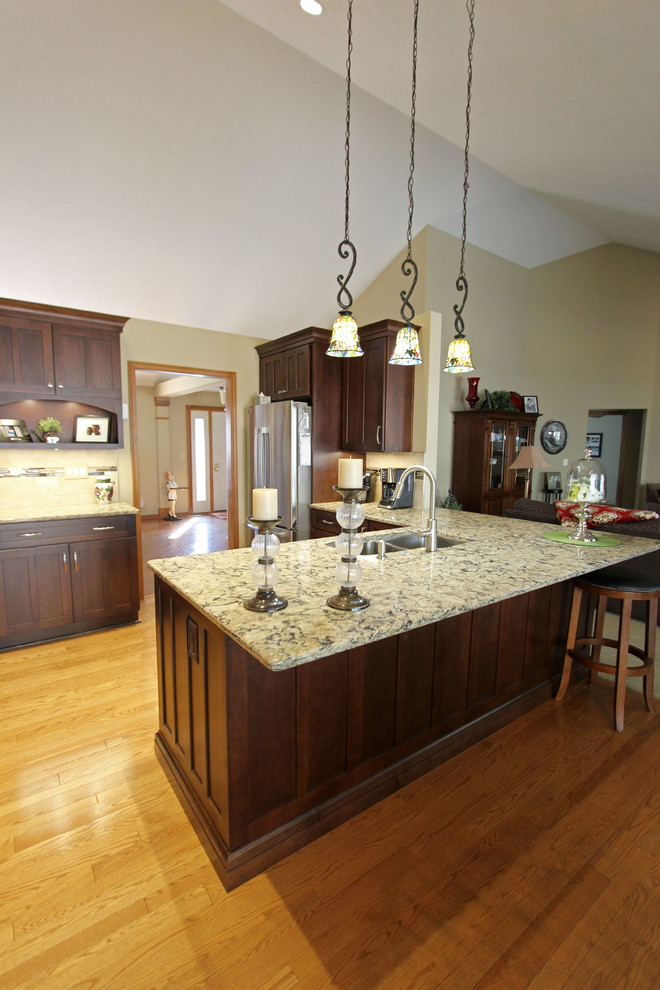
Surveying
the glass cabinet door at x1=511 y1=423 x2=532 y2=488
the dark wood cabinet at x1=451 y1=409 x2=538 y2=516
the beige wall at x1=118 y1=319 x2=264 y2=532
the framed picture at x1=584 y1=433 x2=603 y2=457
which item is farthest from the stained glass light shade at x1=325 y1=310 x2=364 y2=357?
the framed picture at x1=584 y1=433 x2=603 y2=457

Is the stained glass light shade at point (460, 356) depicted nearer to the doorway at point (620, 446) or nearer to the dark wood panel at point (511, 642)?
the dark wood panel at point (511, 642)

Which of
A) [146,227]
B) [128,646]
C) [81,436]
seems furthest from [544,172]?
[128,646]

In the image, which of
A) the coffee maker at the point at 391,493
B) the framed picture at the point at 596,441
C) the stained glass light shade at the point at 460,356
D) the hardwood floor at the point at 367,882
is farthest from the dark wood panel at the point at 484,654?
the framed picture at the point at 596,441

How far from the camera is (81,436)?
396cm

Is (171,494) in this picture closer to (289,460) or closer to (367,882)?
(289,460)

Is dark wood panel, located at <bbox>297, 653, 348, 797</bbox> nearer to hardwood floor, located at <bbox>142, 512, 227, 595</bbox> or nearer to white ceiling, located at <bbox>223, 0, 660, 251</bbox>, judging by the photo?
white ceiling, located at <bbox>223, 0, 660, 251</bbox>

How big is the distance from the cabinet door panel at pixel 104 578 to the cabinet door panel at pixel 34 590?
0.25ft

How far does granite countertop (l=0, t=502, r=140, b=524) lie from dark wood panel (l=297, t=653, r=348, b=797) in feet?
8.24

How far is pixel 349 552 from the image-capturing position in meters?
1.48

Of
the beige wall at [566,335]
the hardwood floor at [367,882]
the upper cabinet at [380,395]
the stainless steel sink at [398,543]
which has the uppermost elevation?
the beige wall at [566,335]

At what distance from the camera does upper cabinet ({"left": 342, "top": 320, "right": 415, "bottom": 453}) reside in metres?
4.11

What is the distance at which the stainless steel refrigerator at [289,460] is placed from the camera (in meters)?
4.29

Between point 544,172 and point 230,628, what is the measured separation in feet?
15.5

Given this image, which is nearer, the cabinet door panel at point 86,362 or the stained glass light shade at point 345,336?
the stained glass light shade at point 345,336
